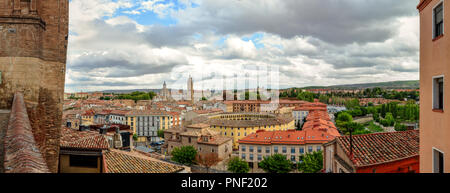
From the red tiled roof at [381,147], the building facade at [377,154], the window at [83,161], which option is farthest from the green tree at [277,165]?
the window at [83,161]

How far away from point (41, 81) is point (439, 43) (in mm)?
10147

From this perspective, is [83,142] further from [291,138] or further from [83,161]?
[291,138]

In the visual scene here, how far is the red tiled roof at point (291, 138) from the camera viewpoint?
34188 millimetres

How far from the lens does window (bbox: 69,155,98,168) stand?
10836mm

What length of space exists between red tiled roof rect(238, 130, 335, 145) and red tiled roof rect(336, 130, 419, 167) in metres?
22.2

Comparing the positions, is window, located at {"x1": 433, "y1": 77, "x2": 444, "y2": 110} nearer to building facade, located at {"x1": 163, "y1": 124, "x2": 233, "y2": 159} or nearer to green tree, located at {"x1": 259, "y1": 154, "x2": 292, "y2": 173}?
green tree, located at {"x1": 259, "y1": 154, "x2": 292, "y2": 173}

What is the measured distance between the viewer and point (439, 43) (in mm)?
6379

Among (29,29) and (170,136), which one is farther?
(170,136)

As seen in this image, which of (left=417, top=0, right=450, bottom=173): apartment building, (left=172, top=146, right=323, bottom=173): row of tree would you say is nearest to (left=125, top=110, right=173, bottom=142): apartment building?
(left=172, top=146, right=323, bottom=173): row of tree

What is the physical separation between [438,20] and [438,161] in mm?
3528

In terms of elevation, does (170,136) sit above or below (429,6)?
below
